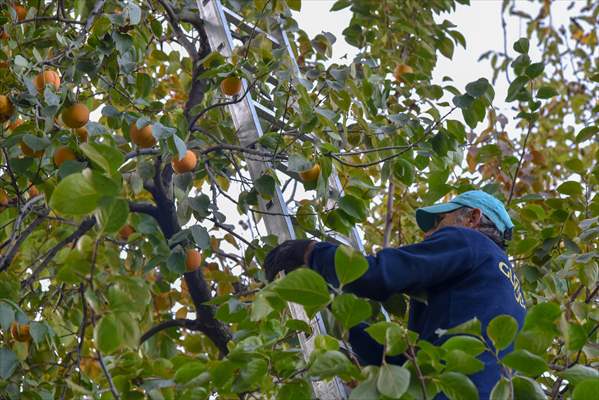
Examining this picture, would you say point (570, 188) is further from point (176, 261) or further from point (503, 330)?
point (503, 330)

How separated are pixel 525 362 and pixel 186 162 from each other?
137 cm

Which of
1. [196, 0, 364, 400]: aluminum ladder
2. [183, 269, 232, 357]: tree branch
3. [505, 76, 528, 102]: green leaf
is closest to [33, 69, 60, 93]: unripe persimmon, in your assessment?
[196, 0, 364, 400]: aluminum ladder

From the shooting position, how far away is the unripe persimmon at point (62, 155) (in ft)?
8.21

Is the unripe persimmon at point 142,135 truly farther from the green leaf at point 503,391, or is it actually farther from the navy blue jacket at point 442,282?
the green leaf at point 503,391

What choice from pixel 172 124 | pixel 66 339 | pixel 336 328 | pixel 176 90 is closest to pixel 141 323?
pixel 66 339

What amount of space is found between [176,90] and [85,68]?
2078 mm

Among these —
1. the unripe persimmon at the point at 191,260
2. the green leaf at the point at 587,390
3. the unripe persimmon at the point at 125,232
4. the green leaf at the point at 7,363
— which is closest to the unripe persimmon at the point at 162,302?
the unripe persimmon at the point at 125,232

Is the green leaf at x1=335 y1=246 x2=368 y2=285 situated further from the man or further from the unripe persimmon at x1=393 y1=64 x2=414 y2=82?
the unripe persimmon at x1=393 y1=64 x2=414 y2=82

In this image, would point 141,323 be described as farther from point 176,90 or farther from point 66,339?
point 176,90

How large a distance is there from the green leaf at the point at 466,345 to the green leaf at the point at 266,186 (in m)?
1.14

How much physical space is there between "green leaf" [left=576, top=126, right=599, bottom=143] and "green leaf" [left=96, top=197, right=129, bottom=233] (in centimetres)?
222

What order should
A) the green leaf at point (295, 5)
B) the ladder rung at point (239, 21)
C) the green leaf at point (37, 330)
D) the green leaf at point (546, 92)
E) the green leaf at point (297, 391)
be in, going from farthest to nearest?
the green leaf at point (295, 5)
the ladder rung at point (239, 21)
the green leaf at point (546, 92)
the green leaf at point (37, 330)
the green leaf at point (297, 391)

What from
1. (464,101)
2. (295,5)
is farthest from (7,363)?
(295,5)

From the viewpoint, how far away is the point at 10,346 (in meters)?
2.70
